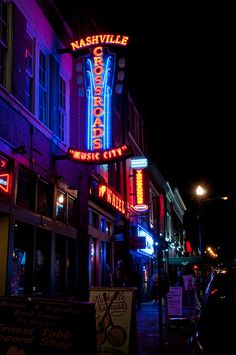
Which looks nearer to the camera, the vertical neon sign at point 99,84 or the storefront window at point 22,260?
the storefront window at point 22,260

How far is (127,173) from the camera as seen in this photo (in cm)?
2494

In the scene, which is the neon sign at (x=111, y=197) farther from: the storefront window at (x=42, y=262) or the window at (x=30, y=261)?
the window at (x=30, y=261)

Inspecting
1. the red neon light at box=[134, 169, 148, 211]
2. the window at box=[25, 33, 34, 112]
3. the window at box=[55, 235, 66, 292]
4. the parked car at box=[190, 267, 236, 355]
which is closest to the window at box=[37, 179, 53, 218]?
the window at box=[55, 235, 66, 292]

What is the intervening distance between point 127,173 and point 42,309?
1978 cm

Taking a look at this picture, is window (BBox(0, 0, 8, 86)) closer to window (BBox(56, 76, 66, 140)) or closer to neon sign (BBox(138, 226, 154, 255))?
window (BBox(56, 76, 66, 140))

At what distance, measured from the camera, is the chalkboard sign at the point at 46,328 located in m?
4.93

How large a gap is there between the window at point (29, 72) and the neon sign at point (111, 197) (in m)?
5.55

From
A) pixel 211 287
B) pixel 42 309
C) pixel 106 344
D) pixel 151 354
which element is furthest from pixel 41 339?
pixel 151 354

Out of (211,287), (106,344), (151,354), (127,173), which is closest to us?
(211,287)

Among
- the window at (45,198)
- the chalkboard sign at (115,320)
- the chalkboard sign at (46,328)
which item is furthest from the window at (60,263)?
the chalkboard sign at (46,328)

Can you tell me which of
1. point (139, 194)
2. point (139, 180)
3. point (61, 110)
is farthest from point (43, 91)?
point (139, 194)

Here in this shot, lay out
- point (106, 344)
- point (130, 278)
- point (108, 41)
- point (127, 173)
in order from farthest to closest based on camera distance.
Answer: point (127, 173) < point (130, 278) < point (108, 41) < point (106, 344)

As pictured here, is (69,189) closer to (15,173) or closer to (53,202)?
(53,202)

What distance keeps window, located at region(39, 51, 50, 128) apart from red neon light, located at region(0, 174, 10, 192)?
2761mm
